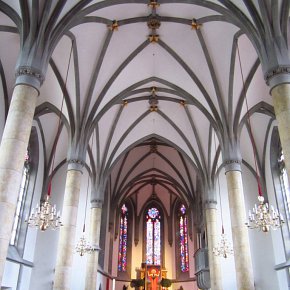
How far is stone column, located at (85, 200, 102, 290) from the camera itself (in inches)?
717

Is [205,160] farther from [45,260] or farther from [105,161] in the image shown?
[45,260]

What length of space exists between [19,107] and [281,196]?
46.1 feet

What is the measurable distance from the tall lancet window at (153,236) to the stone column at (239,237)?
20427 mm

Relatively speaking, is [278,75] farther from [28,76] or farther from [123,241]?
[123,241]

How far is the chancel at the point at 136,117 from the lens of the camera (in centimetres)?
991

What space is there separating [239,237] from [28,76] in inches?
358

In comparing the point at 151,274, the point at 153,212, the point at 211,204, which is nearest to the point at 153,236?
the point at 153,212

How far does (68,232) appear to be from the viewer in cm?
1285

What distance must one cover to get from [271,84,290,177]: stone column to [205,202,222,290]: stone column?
36.8 feet

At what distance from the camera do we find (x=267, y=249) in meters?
18.3

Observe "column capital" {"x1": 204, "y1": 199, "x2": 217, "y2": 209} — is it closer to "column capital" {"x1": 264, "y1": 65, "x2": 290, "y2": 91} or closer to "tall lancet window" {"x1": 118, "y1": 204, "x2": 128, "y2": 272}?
"column capital" {"x1": 264, "y1": 65, "x2": 290, "y2": 91}

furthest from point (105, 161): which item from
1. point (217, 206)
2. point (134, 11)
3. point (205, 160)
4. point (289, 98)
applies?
point (289, 98)

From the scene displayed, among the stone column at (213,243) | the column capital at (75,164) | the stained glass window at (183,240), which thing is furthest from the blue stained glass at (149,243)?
the column capital at (75,164)

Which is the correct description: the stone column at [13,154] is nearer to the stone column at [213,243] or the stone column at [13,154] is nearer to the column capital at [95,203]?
the column capital at [95,203]
